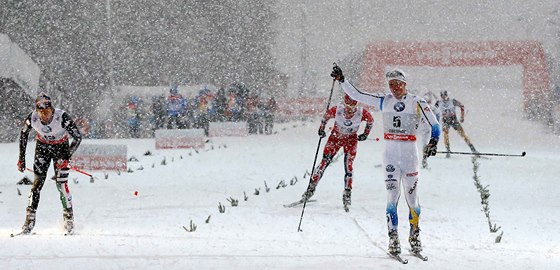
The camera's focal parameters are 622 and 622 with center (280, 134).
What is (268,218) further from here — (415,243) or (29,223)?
(29,223)

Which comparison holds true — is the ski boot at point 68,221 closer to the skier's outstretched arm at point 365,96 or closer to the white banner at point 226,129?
the skier's outstretched arm at point 365,96

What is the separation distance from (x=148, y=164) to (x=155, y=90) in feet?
44.5

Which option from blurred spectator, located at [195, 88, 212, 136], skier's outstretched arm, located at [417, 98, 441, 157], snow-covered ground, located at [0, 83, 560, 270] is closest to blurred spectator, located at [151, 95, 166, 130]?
blurred spectator, located at [195, 88, 212, 136]

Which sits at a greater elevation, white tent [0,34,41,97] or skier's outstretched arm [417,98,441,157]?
white tent [0,34,41,97]

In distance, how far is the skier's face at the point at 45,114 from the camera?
721 cm

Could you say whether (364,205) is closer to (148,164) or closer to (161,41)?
(148,164)

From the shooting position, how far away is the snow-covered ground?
5930mm

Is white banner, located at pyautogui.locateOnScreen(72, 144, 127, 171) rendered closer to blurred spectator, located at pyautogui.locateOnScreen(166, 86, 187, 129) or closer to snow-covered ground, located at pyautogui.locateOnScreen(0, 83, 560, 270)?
snow-covered ground, located at pyautogui.locateOnScreen(0, 83, 560, 270)

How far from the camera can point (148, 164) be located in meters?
14.8

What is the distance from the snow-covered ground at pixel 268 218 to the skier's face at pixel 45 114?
1336mm

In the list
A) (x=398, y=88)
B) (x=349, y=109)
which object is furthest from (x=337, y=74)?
(x=349, y=109)

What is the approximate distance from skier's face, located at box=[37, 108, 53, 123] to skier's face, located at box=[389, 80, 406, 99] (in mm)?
3937

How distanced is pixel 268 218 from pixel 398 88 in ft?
9.92

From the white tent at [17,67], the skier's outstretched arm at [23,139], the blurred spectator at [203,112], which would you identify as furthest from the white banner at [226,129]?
the skier's outstretched arm at [23,139]
